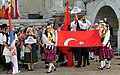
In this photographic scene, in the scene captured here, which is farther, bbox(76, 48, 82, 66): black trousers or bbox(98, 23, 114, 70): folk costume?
bbox(76, 48, 82, 66): black trousers

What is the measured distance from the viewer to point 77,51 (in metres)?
12.2

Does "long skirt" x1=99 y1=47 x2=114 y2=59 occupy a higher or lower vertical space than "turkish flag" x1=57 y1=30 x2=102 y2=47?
lower

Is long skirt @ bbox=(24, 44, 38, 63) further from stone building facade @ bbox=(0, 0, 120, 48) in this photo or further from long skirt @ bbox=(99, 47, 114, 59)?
stone building facade @ bbox=(0, 0, 120, 48)

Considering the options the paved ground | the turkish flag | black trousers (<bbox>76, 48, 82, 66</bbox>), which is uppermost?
the turkish flag

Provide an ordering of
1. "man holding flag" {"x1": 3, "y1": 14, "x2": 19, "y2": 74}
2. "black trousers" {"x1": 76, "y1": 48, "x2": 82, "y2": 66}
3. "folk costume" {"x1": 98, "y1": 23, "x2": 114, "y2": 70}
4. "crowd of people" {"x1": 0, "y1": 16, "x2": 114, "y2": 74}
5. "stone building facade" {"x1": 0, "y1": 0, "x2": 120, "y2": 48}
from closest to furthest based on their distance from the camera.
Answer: "man holding flag" {"x1": 3, "y1": 14, "x2": 19, "y2": 74}, "crowd of people" {"x1": 0, "y1": 16, "x2": 114, "y2": 74}, "folk costume" {"x1": 98, "y1": 23, "x2": 114, "y2": 70}, "black trousers" {"x1": 76, "y1": 48, "x2": 82, "y2": 66}, "stone building facade" {"x1": 0, "y1": 0, "x2": 120, "y2": 48}

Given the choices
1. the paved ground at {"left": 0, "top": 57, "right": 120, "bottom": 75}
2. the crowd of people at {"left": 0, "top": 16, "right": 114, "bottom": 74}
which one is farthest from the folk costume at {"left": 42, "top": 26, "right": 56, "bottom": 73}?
the paved ground at {"left": 0, "top": 57, "right": 120, "bottom": 75}

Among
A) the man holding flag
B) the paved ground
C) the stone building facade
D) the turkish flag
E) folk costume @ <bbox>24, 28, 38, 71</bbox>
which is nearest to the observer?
the paved ground

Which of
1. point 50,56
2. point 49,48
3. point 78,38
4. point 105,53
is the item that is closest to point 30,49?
point 49,48

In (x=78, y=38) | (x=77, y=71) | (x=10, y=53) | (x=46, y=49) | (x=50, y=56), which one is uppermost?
(x=78, y=38)

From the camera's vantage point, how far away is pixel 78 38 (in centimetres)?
1202

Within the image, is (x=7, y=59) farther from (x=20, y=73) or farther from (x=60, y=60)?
(x=60, y=60)

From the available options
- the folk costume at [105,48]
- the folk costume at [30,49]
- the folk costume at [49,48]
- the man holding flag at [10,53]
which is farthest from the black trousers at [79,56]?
the man holding flag at [10,53]

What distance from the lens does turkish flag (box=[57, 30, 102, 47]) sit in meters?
11.8

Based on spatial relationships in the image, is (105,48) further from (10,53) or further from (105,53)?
(10,53)
